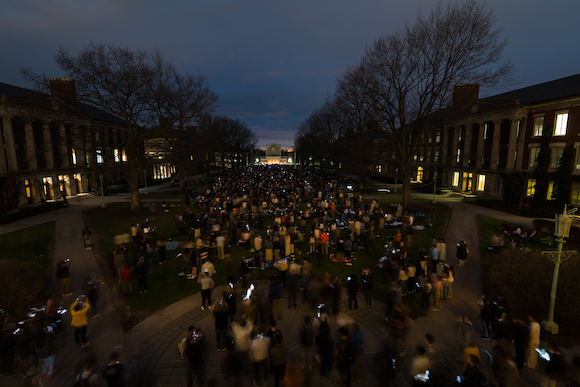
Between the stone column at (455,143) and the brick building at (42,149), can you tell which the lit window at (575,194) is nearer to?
the stone column at (455,143)

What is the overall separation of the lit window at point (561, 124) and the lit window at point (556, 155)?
4.44ft

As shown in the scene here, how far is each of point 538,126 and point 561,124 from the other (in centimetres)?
289

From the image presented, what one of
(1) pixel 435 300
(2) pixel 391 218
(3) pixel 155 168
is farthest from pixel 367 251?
(3) pixel 155 168

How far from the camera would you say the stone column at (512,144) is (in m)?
31.0

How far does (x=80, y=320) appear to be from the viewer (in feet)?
25.6

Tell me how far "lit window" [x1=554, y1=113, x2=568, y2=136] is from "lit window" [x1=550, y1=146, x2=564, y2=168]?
4.44 ft

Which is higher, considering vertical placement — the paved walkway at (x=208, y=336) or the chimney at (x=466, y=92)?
the chimney at (x=466, y=92)

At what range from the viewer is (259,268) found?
1356 cm

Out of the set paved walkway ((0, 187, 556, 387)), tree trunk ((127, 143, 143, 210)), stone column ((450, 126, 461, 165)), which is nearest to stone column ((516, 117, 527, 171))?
stone column ((450, 126, 461, 165))

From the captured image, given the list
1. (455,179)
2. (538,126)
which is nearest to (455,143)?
(455,179)

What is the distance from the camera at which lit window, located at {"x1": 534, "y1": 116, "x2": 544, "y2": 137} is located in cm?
2859

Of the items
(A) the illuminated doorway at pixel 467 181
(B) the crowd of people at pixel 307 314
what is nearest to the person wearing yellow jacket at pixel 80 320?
(B) the crowd of people at pixel 307 314

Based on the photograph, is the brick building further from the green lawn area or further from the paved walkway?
the paved walkway

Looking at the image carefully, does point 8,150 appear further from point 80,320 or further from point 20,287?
point 80,320
